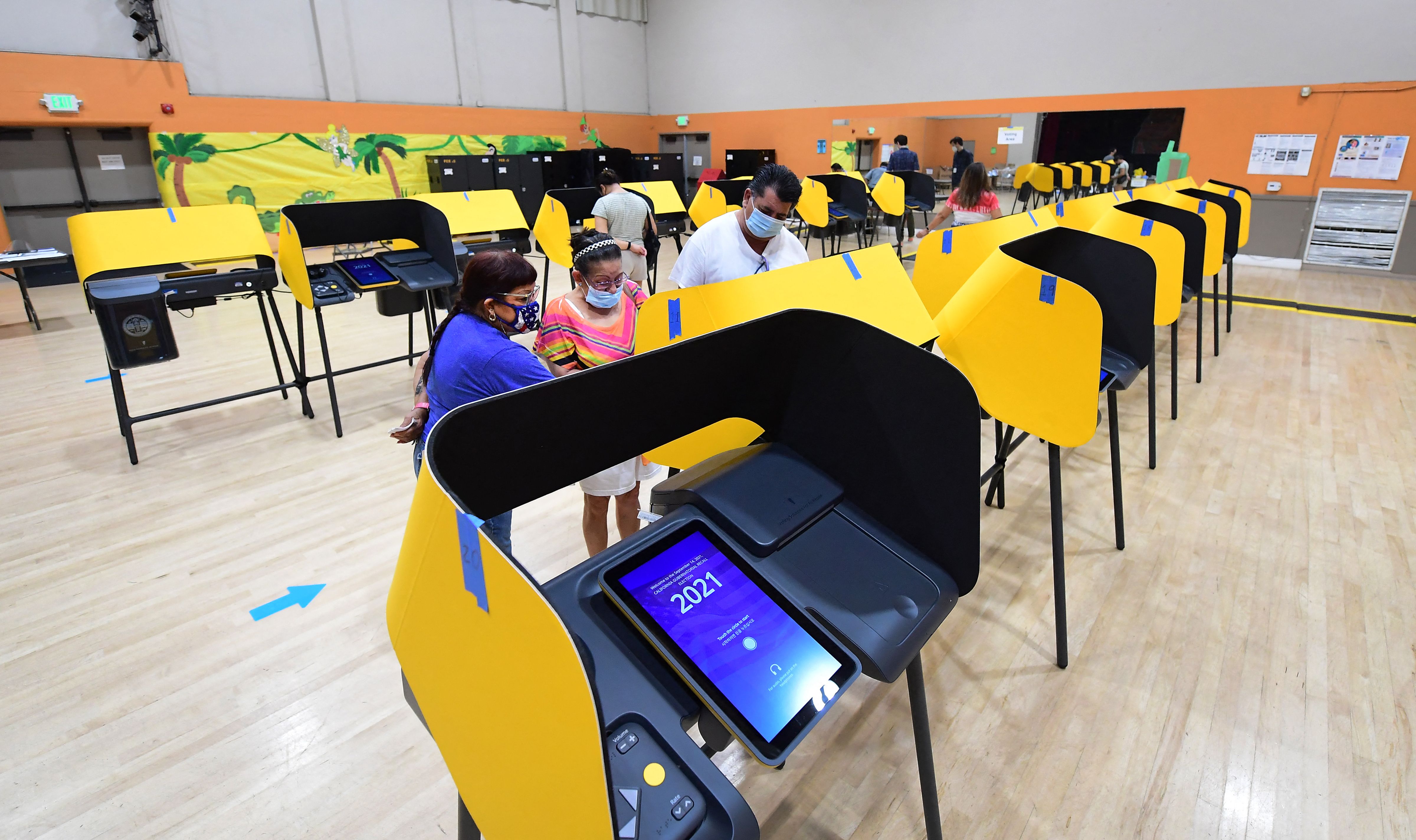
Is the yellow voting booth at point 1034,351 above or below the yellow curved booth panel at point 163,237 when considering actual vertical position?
below

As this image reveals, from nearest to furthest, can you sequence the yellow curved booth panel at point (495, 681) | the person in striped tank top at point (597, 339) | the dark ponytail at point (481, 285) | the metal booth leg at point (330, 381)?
1. the yellow curved booth panel at point (495, 681)
2. the dark ponytail at point (481, 285)
3. the person in striped tank top at point (597, 339)
4. the metal booth leg at point (330, 381)

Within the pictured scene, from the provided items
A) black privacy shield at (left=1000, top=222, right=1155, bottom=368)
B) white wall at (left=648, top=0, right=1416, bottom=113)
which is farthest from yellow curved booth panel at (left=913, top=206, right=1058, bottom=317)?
white wall at (left=648, top=0, right=1416, bottom=113)

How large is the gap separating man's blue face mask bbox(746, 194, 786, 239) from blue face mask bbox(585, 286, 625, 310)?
0.74 metres

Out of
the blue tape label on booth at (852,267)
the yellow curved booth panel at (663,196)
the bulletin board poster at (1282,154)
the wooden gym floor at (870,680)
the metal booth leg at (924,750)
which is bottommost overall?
the wooden gym floor at (870,680)

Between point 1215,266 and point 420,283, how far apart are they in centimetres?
497

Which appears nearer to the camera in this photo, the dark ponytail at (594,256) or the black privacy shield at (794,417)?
the black privacy shield at (794,417)

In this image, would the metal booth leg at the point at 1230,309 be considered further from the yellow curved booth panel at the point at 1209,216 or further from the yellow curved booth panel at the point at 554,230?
the yellow curved booth panel at the point at 554,230

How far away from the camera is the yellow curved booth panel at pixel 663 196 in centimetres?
692

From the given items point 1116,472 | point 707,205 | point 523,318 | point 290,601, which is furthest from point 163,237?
point 707,205

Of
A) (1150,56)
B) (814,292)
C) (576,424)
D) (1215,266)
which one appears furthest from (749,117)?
(576,424)

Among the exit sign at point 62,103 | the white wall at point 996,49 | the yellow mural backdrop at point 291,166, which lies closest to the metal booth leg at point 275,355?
the yellow mural backdrop at point 291,166

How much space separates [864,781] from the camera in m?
1.74

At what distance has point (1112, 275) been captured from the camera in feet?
8.15

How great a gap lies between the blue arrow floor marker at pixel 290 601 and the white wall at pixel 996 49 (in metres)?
10.9
